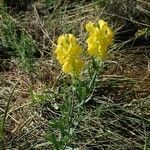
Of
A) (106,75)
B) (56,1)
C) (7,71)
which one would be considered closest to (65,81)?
(106,75)

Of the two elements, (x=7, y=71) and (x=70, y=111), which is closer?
(x=70, y=111)

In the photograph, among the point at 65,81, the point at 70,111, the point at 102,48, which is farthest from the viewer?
the point at 65,81

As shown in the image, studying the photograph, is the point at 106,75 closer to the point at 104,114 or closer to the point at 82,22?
the point at 104,114

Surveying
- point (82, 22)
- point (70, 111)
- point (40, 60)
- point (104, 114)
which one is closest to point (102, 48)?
point (70, 111)

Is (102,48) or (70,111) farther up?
(102,48)

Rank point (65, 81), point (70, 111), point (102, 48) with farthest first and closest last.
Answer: point (65, 81), point (70, 111), point (102, 48)

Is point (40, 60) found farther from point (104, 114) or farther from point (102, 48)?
point (102, 48)

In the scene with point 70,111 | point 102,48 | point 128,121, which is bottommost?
point 128,121
